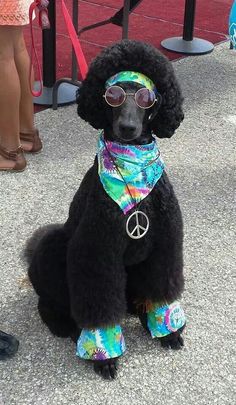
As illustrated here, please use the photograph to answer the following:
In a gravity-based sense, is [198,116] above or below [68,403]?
below

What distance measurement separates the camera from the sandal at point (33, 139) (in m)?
4.00

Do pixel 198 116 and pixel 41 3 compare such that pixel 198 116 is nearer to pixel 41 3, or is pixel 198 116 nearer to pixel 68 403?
pixel 41 3

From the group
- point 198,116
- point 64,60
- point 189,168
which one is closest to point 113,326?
point 189,168

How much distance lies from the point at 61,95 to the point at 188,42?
73.2 inches

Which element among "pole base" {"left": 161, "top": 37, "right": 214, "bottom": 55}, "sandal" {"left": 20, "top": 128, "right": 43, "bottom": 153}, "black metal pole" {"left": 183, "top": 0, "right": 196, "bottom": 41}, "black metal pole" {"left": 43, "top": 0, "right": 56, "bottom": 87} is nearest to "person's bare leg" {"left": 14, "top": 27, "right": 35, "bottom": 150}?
"sandal" {"left": 20, "top": 128, "right": 43, "bottom": 153}

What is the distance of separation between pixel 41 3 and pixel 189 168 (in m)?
1.39

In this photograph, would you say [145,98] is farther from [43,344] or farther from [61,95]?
[61,95]

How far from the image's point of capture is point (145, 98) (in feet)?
6.58

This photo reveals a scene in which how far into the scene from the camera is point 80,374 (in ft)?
7.73

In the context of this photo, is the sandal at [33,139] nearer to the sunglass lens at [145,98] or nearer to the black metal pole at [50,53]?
the black metal pole at [50,53]

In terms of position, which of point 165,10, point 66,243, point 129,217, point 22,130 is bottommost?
point 165,10

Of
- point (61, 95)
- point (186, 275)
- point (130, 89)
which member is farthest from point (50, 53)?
point (130, 89)

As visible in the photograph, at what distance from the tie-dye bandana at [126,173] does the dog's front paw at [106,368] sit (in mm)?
610

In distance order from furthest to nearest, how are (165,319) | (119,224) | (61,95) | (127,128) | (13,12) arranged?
(61,95)
(13,12)
(165,319)
(119,224)
(127,128)
